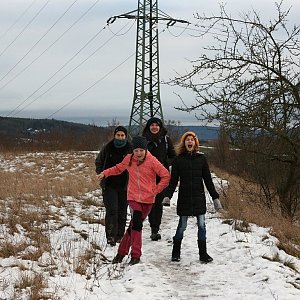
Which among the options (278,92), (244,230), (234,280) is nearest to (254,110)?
(278,92)

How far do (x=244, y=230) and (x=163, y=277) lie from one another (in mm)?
2474

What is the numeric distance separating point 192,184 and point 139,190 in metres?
0.77

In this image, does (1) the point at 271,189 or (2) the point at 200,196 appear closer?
(2) the point at 200,196

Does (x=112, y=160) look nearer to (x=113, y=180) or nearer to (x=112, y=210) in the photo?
(x=113, y=180)

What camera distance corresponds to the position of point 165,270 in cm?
582

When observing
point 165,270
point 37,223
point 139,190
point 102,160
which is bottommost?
point 165,270

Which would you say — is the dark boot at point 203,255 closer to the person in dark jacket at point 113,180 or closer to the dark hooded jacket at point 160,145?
the person in dark jacket at point 113,180

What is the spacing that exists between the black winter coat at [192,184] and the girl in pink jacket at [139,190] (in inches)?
9.5

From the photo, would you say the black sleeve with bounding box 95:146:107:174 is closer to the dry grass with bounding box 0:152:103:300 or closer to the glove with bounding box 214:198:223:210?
the dry grass with bounding box 0:152:103:300

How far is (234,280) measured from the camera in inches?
212

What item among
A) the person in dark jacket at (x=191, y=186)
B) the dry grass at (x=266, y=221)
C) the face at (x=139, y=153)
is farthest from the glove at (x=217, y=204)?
the dry grass at (x=266, y=221)

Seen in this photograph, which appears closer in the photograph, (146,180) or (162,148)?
(146,180)

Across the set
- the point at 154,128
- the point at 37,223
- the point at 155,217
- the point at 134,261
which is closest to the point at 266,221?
the point at 155,217

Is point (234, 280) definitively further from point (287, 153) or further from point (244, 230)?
point (287, 153)
